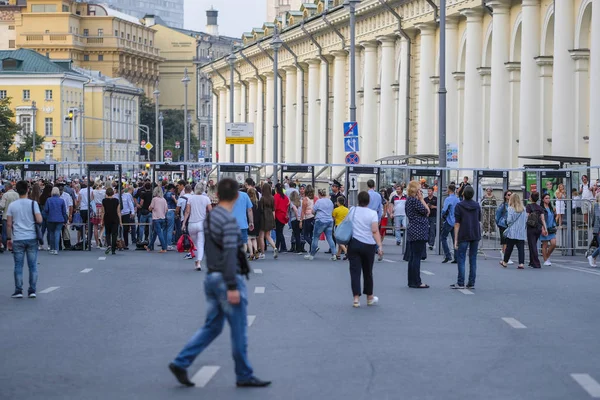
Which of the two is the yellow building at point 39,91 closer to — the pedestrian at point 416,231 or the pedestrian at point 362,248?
the pedestrian at point 416,231

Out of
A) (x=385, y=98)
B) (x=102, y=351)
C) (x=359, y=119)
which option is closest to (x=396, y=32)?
(x=385, y=98)

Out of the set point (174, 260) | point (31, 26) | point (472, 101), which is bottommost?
point (174, 260)

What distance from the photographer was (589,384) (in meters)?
12.8

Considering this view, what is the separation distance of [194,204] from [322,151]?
2018 inches

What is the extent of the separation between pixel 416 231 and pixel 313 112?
194 feet

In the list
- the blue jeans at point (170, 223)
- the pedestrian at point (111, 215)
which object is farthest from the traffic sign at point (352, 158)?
the pedestrian at point (111, 215)

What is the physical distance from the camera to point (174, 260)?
3294 centimetres

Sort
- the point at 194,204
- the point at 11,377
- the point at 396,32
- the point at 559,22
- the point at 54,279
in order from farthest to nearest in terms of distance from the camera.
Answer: the point at 396,32, the point at 559,22, the point at 194,204, the point at 54,279, the point at 11,377

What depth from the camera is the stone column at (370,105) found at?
227 ft

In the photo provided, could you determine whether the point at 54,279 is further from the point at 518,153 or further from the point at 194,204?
the point at 518,153

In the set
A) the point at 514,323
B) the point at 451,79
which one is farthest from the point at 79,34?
the point at 514,323

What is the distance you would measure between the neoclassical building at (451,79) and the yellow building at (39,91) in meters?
67.8

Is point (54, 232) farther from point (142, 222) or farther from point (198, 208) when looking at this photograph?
point (198, 208)

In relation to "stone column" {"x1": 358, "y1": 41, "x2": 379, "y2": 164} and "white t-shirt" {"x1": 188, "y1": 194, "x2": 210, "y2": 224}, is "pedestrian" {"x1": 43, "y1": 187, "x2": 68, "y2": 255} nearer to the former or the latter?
"white t-shirt" {"x1": 188, "y1": 194, "x2": 210, "y2": 224}
